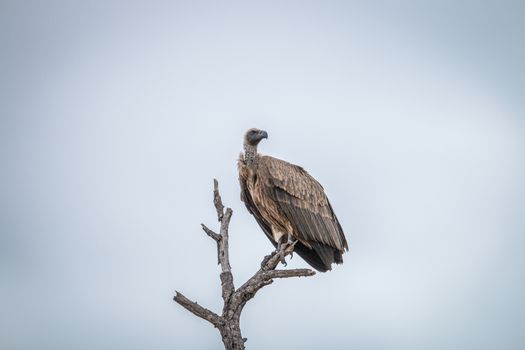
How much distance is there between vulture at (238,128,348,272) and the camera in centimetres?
1112

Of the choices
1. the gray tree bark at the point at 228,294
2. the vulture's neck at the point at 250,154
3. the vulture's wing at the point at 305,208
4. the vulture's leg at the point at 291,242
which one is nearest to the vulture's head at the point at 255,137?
the vulture's neck at the point at 250,154

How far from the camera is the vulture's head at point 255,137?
40.7 feet

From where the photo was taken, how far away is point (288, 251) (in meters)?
10.4

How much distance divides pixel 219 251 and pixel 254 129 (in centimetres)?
451

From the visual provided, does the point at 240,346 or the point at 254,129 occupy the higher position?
the point at 254,129

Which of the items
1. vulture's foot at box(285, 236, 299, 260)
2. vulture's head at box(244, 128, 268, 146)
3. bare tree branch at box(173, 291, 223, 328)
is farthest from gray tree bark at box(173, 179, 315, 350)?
vulture's head at box(244, 128, 268, 146)

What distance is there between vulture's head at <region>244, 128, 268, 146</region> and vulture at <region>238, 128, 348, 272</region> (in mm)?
391

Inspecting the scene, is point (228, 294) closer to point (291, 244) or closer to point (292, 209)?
point (291, 244)

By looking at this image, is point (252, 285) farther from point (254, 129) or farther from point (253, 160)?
point (254, 129)

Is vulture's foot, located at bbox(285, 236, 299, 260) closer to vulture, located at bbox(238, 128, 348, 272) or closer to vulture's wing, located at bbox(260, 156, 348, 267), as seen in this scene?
vulture, located at bbox(238, 128, 348, 272)

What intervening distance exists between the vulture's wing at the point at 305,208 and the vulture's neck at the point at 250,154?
21 cm

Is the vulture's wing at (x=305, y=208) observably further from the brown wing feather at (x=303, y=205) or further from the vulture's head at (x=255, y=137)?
the vulture's head at (x=255, y=137)

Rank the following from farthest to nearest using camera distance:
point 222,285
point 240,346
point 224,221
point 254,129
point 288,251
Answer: point 254,129 → point 288,251 → point 224,221 → point 222,285 → point 240,346

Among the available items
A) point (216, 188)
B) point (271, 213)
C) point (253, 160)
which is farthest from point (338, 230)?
point (216, 188)
